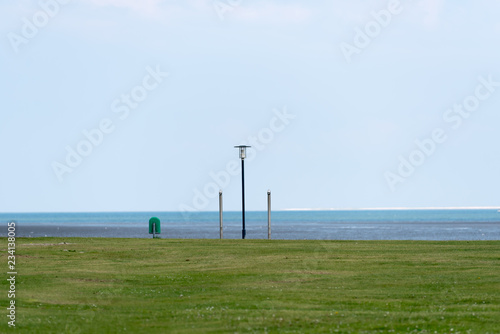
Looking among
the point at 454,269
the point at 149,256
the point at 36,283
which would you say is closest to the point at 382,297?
the point at 454,269

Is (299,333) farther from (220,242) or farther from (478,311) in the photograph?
(220,242)

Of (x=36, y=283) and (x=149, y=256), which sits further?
(x=149, y=256)

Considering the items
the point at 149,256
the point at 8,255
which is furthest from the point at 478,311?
the point at 8,255

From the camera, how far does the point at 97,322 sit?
45.4 feet

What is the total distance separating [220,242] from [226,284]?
16.0 meters

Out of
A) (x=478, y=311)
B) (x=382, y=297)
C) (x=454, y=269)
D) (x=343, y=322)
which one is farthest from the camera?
(x=454, y=269)

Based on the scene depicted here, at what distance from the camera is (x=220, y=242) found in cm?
3556

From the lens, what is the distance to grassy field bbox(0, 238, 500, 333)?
13.5m

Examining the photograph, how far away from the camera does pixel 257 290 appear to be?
59.8 feet

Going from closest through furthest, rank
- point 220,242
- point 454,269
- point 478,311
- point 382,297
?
point 478,311 < point 382,297 < point 454,269 < point 220,242

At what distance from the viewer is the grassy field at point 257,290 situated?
44.4 feet

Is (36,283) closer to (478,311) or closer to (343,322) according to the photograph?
(343,322)

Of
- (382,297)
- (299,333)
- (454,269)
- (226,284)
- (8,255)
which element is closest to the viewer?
(299,333)

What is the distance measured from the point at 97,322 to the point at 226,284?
6.14 metres
